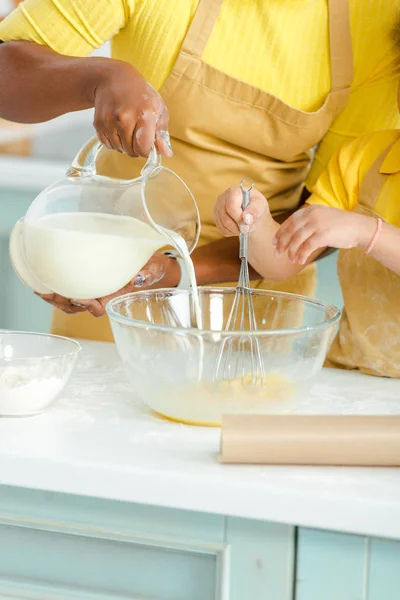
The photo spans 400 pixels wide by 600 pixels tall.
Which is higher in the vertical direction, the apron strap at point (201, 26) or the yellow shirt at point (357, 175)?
the apron strap at point (201, 26)

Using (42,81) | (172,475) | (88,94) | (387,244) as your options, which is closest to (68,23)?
(42,81)

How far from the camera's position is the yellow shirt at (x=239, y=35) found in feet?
4.30

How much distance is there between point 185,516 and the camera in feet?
2.76

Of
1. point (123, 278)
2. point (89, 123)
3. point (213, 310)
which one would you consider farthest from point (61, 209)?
point (89, 123)

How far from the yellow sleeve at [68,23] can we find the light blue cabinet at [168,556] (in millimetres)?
727

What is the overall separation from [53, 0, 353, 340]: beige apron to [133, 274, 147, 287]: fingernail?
27 cm

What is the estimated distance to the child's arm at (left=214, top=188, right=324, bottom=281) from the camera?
1187mm

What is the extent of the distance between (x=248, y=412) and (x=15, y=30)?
72 cm

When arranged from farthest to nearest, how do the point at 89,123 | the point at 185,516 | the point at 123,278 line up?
the point at 89,123, the point at 123,278, the point at 185,516

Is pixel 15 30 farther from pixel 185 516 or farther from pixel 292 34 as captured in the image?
pixel 185 516

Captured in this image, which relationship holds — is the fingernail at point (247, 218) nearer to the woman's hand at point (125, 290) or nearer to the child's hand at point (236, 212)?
the child's hand at point (236, 212)

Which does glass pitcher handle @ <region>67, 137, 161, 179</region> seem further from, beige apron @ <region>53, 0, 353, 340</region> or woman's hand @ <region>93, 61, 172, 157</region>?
beige apron @ <region>53, 0, 353, 340</region>

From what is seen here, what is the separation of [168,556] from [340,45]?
851mm

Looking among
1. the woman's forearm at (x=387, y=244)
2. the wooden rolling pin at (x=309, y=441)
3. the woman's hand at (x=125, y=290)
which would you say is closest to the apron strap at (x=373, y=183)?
the woman's forearm at (x=387, y=244)
